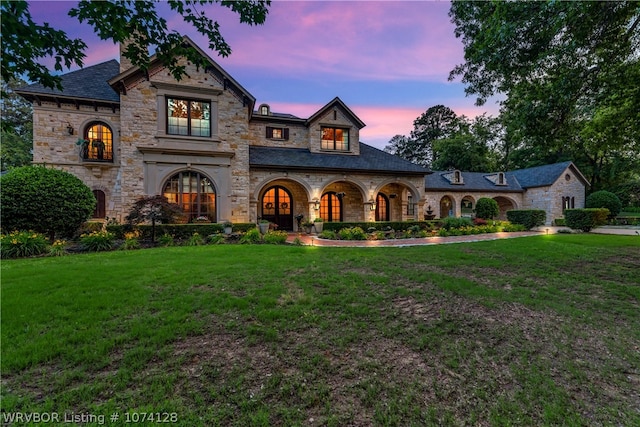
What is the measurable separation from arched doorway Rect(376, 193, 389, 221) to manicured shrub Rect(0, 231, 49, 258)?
57.2 ft

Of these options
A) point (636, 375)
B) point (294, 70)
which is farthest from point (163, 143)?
point (636, 375)

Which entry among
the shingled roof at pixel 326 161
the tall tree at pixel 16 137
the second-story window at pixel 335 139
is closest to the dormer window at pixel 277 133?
the shingled roof at pixel 326 161

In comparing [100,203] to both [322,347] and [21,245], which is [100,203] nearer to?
[21,245]

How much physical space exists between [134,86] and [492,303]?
54.1ft

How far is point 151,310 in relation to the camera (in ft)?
13.4

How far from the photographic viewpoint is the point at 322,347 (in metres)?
3.21

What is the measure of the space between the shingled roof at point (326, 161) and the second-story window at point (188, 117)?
2917 millimetres

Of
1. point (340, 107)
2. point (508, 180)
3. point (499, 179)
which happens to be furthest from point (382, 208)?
point (508, 180)

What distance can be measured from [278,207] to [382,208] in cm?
786

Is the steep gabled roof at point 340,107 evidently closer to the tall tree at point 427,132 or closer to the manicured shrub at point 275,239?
the manicured shrub at point 275,239

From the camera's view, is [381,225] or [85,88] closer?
[85,88]

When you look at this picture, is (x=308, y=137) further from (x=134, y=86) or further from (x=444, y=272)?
(x=444, y=272)

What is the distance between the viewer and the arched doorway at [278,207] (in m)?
17.0

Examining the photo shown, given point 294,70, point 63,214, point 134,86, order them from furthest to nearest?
point 134,86 < point 294,70 < point 63,214
